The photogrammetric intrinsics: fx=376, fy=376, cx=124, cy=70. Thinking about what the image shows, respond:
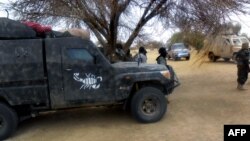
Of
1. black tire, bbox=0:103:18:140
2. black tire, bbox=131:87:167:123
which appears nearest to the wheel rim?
black tire, bbox=131:87:167:123

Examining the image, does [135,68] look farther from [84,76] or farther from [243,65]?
[243,65]

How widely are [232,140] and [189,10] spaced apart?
753 cm

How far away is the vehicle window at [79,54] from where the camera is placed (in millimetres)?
8430

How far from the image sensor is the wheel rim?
8.88m

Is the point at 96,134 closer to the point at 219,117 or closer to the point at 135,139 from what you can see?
the point at 135,139

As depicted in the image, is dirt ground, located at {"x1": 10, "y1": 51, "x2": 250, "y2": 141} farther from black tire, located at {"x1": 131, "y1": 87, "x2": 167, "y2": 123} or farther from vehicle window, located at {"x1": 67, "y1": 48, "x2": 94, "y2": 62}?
vehicle window, located at {"x1": 67, "y1": 48, "x2": 94, "y2": 62}

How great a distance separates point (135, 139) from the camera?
7598mm

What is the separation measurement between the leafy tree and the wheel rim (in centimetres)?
360

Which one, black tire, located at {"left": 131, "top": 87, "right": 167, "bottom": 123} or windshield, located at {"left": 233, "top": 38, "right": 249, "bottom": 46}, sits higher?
windshield, located at {"left": 233, "top": 38, "right": 249, "bottom": 46}

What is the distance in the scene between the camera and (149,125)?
341 inches

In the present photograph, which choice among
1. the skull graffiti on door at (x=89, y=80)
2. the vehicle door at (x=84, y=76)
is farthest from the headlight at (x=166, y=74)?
the skull graffiti on door at (x=89, y=80)

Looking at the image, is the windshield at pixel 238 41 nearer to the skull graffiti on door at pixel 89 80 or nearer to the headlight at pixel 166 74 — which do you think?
the headlight at pixel 166 74

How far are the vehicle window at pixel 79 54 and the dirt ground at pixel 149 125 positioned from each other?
5.30 ft

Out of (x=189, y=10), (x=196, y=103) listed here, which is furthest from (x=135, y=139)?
(x=189, y=10)
